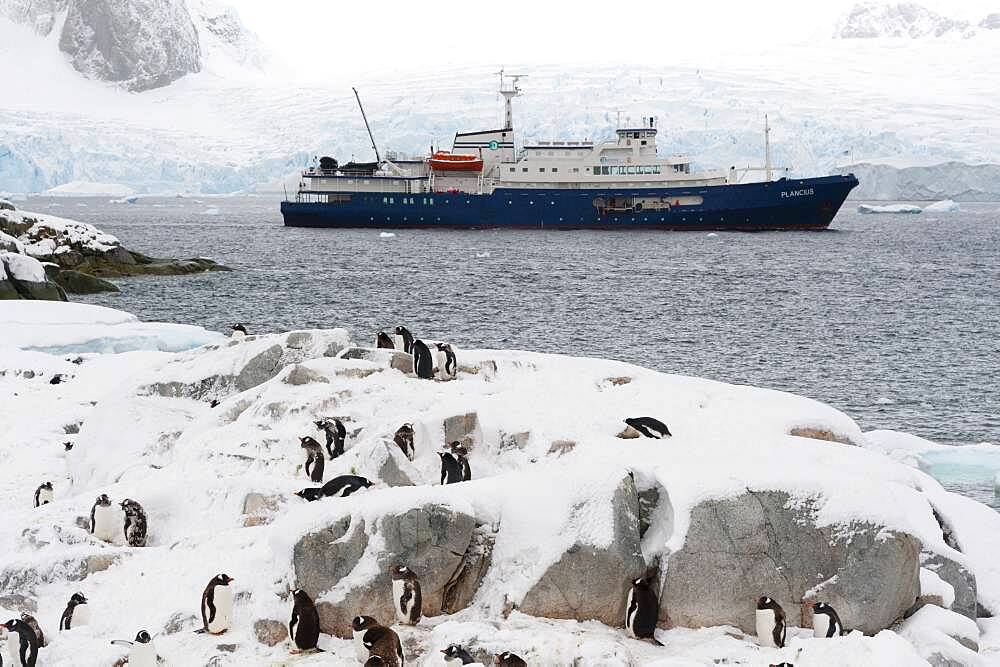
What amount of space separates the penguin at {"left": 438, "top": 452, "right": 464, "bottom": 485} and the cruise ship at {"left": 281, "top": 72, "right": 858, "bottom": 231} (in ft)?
238

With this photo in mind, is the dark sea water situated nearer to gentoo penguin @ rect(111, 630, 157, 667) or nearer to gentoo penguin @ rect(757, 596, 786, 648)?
gentoo penguin @ rect(757, 596, 786, 648)

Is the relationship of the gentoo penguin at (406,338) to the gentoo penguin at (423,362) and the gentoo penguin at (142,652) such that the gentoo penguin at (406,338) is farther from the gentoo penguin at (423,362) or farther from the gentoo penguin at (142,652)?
the gentoo penguin at (142,652)

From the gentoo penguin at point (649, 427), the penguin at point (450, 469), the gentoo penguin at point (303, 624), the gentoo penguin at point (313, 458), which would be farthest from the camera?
the gentoo penguin at point (313, 458)

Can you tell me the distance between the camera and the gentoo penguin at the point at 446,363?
53.7 feet

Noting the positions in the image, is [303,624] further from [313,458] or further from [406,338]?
[406,338]

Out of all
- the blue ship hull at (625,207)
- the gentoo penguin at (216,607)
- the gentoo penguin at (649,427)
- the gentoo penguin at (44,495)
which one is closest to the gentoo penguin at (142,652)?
the gentoo penguin at (216,607)

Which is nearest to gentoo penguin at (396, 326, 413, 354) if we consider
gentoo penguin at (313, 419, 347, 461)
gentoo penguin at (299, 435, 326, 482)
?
gentoo penguin at (313, 419, 347, 461)

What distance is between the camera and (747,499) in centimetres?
1067

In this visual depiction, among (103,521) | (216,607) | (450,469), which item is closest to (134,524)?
(103,521)

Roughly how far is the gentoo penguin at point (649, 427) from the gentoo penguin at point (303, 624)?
483 cm

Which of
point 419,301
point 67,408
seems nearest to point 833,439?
point 67,408

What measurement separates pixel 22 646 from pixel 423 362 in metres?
7.48

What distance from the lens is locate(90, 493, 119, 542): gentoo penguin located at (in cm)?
1269

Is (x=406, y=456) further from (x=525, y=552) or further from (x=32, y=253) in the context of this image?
(x=32, y=253)
